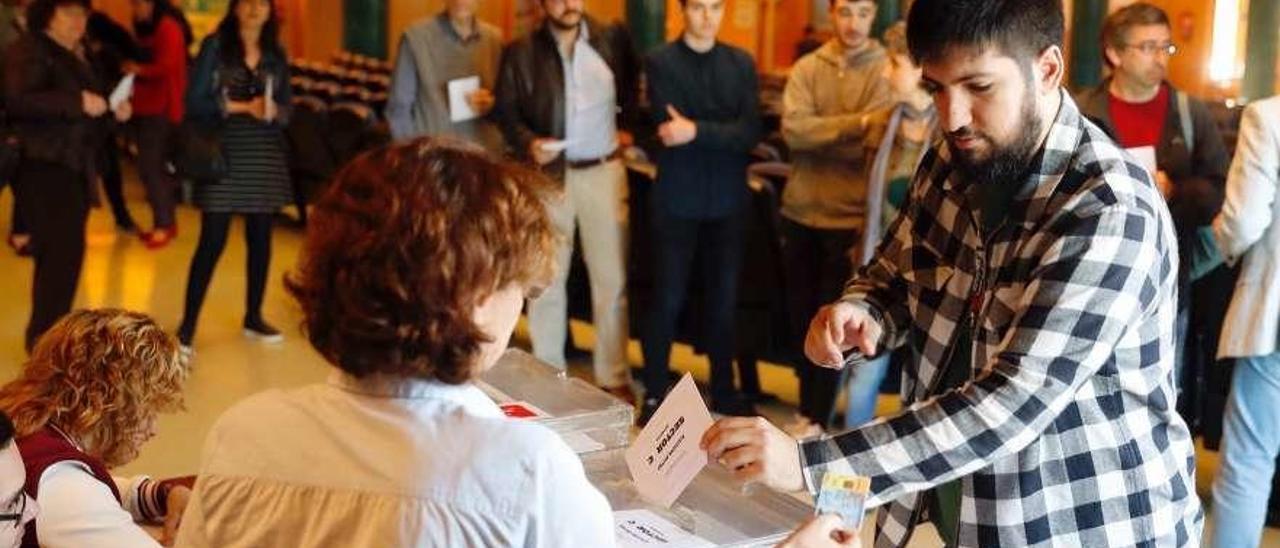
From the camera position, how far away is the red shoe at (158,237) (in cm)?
1002

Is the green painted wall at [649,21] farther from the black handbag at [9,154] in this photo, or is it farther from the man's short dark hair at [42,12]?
the black handbag at [9,154]

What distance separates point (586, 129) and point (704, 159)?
55cm

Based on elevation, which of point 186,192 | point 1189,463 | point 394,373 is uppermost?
point 394,373

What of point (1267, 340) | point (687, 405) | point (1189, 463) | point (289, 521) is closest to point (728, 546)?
point (687, 405)

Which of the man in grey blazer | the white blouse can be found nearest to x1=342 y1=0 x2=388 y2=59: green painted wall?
the man in grey blazer

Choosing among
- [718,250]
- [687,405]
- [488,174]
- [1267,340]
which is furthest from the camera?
[718,250]

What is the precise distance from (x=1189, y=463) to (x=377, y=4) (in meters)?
9.69

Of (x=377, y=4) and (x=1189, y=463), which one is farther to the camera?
(x=377, y=4)

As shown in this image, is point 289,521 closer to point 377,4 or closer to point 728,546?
point 728,546

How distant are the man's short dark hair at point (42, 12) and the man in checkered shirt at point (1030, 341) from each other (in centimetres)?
517

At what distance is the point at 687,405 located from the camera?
2.30 metres

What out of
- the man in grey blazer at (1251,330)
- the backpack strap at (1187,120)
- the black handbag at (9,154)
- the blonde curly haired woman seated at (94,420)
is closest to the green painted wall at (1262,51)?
the backpack strap at (1187,120)

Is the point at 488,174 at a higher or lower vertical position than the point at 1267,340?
higher

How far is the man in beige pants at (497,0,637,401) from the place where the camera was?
643 cm
